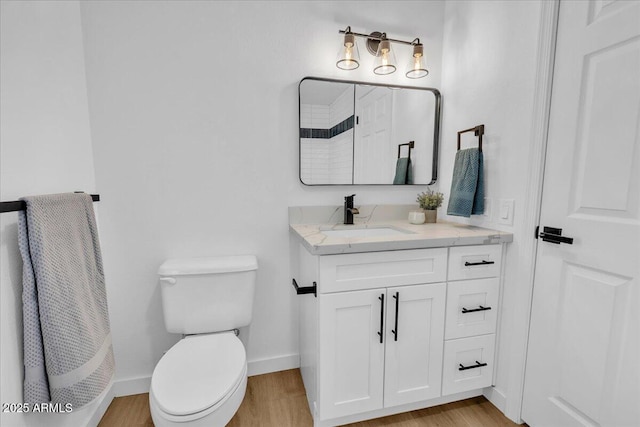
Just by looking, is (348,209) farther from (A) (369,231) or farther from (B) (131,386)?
(B) (131,386)

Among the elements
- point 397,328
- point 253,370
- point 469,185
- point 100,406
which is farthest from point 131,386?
point 469,185

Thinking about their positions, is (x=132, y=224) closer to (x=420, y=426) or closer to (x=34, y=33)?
(x=34, y=33)

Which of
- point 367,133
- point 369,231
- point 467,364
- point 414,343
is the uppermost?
point 367,133

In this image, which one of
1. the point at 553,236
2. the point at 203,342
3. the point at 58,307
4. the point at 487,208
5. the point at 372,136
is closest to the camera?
the point at 58,307

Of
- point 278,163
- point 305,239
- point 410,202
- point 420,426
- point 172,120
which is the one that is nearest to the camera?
point 305,239

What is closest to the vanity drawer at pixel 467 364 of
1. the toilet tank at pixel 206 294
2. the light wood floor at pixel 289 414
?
the light wood floor at pixel 289 414

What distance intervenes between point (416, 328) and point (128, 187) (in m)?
1.60

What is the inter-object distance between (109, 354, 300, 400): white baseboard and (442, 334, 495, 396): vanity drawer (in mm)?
881

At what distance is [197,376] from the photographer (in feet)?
3.61

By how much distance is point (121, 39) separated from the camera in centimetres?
140

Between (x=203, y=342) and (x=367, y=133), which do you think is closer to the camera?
(x=203, y=342)

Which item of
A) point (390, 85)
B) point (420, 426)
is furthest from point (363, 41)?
point (420, 426)

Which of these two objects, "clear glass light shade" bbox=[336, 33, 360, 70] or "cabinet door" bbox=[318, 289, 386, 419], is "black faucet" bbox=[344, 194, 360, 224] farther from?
"clear glass light shade" bbox=[336, 33, 360, 70]

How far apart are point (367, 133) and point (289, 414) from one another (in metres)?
1.59
